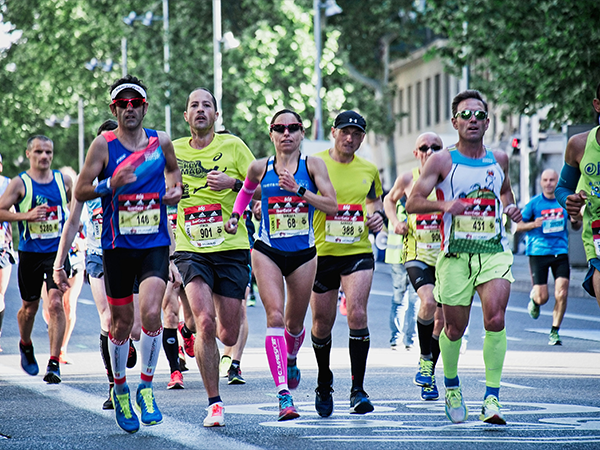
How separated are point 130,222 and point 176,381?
8.33 feet

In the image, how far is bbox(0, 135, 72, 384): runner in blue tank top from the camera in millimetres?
10883

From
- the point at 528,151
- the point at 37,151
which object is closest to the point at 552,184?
the point at 37,151

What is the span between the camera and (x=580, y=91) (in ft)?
72.7

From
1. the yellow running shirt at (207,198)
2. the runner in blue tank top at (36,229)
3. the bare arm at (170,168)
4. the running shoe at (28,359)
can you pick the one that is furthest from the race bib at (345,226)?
the running shoe at (28,359)

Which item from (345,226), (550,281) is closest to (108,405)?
(345,226)

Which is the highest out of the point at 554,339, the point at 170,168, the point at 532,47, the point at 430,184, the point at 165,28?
the point at 165,28

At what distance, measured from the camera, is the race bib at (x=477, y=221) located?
26.0ft

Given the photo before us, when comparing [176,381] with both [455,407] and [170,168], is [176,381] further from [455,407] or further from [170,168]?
[455,407]

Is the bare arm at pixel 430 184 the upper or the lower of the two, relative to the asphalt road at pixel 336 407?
upper

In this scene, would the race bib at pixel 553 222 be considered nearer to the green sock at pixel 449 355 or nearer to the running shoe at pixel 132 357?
the running shoe at pixel 132 357

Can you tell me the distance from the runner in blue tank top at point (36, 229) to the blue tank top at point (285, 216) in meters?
3.07

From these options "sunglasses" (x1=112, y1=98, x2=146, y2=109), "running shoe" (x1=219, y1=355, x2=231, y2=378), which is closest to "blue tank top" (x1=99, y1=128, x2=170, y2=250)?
"sunglasses" (x1=112, y1=98, x2=146, y2=109)

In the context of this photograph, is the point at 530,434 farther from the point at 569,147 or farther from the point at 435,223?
the point at 435,223

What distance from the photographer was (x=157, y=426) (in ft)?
25.5
